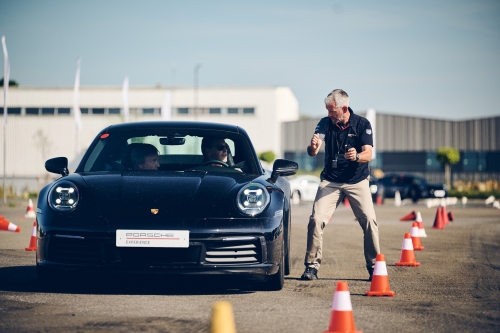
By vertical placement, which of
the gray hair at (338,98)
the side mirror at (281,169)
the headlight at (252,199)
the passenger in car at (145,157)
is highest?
the gray hair at (338,98)

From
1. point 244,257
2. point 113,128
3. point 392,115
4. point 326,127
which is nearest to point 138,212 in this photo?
point 244,257

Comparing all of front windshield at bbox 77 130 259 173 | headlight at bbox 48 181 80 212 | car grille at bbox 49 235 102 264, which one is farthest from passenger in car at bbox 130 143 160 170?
car grille at bbox 49 235 102 264

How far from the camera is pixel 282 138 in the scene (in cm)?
6738

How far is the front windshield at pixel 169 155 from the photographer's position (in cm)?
822

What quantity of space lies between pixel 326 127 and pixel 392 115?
189 ft

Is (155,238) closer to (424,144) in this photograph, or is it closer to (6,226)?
(6,226)

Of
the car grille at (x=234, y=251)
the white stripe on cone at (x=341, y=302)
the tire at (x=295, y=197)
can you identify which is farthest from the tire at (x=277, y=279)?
the tire at (x=295, y=197)

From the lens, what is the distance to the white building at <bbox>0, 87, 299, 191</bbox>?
65.6 m

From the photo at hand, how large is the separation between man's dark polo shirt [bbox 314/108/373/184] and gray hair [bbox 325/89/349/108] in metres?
0.22

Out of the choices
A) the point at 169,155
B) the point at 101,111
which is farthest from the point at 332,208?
the point at 101,111

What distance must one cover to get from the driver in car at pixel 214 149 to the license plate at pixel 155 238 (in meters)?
1.58

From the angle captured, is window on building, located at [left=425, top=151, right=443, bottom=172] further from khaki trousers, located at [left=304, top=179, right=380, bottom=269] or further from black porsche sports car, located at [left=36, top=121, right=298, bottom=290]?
black porsche sports car, located at [left=36, top=121, right=298, bottom=290]

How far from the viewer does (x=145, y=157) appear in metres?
8.23

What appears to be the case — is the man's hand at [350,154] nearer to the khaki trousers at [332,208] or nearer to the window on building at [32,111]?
the khaki trousers at [332,208]
